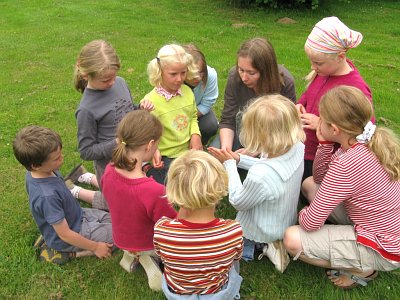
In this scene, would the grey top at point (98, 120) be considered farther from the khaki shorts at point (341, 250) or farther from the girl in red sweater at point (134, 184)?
the khaki shorts at point (341, 250)

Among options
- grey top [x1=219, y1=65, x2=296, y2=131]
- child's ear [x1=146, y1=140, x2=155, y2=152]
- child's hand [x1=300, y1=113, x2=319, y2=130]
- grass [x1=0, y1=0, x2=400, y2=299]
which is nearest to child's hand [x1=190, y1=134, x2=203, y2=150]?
grey top [x1=219, y1=65, x2=296, y2=131]

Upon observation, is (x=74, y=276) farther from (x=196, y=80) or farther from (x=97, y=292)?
(x=196, y=80)

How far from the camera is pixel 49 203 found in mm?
3086

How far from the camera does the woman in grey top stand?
3.75 m

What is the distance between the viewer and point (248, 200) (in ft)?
9.61

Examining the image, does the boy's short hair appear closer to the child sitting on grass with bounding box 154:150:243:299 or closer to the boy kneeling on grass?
the boy kneeling on grass

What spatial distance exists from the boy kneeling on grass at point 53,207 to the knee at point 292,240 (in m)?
1.52

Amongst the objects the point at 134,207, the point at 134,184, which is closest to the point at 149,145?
the point at 134,184

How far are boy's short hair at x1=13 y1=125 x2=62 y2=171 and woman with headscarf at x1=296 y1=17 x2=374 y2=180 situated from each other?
7.17ft

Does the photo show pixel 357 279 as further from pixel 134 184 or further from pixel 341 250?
pixel 134 184

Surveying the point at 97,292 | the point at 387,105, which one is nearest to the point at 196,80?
the point at 97,292

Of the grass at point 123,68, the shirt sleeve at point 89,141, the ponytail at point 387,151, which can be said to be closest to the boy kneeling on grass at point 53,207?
the grass at point 123,68

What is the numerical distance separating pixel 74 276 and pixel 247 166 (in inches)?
67.6

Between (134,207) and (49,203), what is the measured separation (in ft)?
2.29
